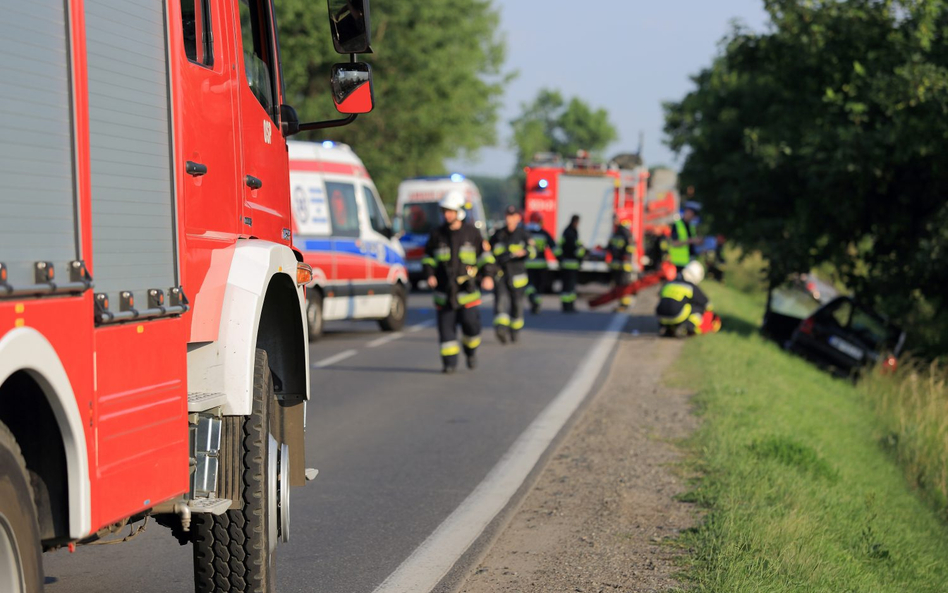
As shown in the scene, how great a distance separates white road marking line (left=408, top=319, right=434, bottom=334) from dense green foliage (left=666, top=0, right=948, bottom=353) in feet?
16.5

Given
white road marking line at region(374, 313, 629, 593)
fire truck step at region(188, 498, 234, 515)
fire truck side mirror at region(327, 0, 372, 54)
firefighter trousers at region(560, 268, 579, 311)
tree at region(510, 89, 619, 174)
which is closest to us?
fire truck step at region(188, 498, 234, 515)

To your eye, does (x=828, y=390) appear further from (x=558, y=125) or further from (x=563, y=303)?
(x=558, y=125)

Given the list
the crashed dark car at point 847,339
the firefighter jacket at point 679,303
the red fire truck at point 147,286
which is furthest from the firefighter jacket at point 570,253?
the red fire truck at point 147,286

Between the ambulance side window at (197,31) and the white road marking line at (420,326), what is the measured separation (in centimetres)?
1381

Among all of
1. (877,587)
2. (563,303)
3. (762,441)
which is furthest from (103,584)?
(563,303)

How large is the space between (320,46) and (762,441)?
2854 centimetres

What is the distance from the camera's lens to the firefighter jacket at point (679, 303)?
16891 millimetres

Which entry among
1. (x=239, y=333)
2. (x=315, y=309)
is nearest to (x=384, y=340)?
(x=315, y=309)

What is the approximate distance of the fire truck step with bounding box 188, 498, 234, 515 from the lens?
3.84 metres

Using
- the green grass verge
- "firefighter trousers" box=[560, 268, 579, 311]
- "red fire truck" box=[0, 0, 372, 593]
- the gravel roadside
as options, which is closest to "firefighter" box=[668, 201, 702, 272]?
"firefighter trousers" box=[560, 268, 579, 311]

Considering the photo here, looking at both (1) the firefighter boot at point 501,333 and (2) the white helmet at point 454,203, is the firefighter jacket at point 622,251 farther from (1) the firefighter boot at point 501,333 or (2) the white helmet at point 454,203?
(2) the white helmet at point 454,203

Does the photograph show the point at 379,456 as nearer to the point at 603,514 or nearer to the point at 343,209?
the point at 603,514

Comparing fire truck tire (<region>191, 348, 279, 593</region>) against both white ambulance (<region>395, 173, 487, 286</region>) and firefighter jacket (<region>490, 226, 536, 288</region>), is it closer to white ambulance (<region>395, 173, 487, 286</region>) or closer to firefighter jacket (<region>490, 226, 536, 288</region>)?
firefighter jacket (<region>490, 226, 536, 288</region>)

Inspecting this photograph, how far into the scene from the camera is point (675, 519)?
257 inches
